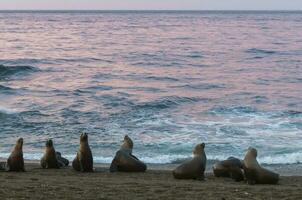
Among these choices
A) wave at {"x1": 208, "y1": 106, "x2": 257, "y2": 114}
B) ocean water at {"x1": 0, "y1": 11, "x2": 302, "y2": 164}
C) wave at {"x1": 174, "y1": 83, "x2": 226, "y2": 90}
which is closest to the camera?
ocean water at {"x1": 0, "y1": 11, "x2": 302, "y2": 164}

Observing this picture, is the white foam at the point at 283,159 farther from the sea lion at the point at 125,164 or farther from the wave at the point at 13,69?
the wave at the point at 13,69

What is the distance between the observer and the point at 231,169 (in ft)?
36.9

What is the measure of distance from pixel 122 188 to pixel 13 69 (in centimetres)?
3038

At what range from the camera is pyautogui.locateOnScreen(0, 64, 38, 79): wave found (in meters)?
36.4

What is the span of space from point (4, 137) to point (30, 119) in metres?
2.98

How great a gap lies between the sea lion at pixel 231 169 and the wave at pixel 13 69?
26.4m

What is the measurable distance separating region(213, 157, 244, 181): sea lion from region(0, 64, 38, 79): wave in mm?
26400

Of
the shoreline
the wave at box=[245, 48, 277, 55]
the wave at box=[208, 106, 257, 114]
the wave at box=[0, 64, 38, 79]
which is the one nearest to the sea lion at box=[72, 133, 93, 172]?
the shoreline

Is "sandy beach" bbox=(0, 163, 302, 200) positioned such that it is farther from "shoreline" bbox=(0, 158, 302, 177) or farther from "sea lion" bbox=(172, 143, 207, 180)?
"shoreline" bbox=(0, 158, 302, 177)

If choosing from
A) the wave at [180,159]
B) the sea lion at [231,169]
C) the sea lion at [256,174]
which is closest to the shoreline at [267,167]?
the wave at [180,159]

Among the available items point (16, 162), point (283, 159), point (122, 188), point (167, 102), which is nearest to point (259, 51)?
point (167, 102)

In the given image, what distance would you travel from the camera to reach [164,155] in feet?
49.5

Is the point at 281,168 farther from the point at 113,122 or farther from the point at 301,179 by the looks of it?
the point at 113,122

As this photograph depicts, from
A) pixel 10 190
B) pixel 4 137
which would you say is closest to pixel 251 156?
pixel 10 190
